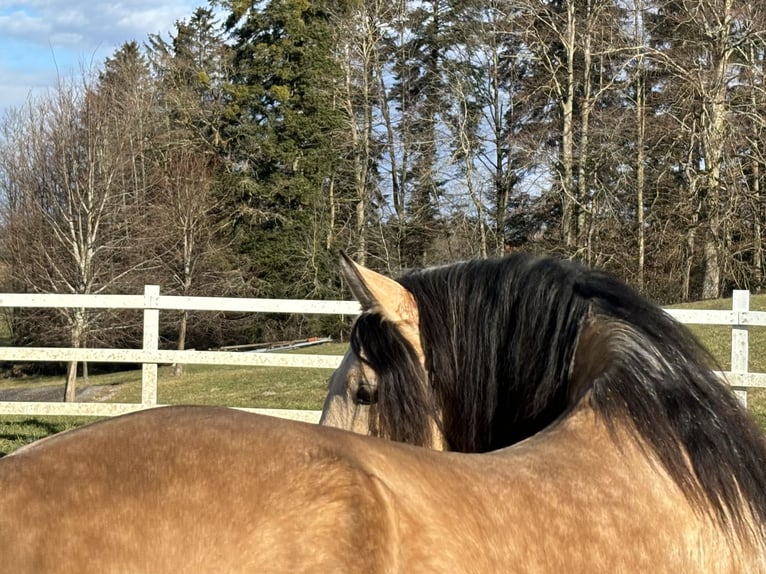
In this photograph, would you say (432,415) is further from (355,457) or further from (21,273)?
(21,273)

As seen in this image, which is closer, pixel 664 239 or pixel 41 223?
pixel 41 223

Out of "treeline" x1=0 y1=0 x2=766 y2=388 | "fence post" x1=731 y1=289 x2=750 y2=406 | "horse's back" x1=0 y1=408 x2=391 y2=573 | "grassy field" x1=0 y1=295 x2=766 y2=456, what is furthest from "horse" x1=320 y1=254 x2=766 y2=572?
"treeline" x1=0 y1=0 x2=766 y2=388

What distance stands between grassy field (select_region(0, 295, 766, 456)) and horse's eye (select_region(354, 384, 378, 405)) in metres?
6.56

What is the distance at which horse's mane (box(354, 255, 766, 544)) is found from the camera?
1.52 metres

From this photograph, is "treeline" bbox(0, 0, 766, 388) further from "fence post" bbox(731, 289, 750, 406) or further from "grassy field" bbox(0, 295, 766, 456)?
"fence post" bbox(731, 289, 750, 406)

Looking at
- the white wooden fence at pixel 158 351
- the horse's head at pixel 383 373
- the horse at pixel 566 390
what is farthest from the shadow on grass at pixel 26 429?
the horse at pixel 566 390

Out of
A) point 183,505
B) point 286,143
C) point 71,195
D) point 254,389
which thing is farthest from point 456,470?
point 286,143

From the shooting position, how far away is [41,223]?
835 inches

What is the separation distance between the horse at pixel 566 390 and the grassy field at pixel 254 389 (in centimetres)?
664

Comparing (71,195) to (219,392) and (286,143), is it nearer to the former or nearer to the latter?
(219,392)

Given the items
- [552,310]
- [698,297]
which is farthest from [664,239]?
[552,310]

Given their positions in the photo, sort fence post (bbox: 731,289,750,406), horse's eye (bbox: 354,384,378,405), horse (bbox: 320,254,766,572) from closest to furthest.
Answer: horse (bbox: 320,254,766,572) < horse's eye (bbox: 354,384,378,405) < fence post (bbox: 731,289,750,406)

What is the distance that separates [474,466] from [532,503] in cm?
10

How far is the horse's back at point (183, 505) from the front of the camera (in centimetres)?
93
